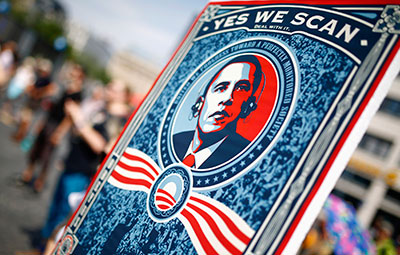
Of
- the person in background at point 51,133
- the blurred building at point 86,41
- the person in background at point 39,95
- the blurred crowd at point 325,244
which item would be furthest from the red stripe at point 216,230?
the blurred building at point 86,41

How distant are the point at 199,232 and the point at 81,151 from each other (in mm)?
2150

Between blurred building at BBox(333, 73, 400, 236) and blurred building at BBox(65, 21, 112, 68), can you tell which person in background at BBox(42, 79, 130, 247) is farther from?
blurred building at BBox(65, 21, 112, 68)

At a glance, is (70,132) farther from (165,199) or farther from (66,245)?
A: (165,199)

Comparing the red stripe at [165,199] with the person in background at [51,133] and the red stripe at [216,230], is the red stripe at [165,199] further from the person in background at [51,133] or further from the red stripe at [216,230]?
the person in background at [51,133]

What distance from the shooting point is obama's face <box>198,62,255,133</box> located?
3.11 ft

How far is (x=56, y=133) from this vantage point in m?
3.77

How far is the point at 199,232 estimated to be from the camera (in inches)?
33.6

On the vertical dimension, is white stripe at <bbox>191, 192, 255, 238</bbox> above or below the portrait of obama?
below

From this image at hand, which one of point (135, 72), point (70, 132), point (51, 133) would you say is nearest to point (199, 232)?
point (70, 132)

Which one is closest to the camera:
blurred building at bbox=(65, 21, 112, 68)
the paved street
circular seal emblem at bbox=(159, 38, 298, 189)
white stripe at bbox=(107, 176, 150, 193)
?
circular seal emblem at bbox=(159, 38, 298, 189)

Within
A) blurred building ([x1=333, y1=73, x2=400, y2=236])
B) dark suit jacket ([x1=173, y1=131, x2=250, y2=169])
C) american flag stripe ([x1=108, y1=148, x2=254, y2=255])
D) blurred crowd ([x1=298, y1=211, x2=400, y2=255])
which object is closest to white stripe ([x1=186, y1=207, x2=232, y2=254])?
american flag stripe ([x1=108, y1=148, x2=254, y2=255])

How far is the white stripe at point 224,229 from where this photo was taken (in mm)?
772

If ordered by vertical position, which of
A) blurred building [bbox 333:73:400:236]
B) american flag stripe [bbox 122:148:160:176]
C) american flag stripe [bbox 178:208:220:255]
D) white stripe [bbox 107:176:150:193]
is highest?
blurred building [bbox 333:73:400:236]

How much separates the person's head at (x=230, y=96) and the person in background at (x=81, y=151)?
1.61 meters
